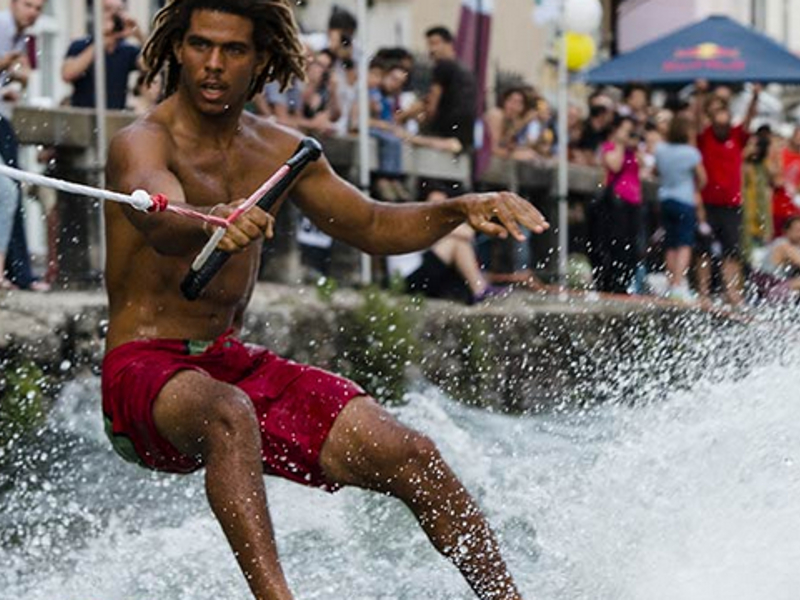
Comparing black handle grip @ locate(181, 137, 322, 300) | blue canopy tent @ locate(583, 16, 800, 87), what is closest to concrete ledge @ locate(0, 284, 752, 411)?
black handle grip @ locate(181, 137, 322, 300)

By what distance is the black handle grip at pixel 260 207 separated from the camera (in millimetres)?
5996

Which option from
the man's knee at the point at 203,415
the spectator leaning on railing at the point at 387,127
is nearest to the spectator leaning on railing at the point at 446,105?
the spectator leaning on railing at the point at 387,127

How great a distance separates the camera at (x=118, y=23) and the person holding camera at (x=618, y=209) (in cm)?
477

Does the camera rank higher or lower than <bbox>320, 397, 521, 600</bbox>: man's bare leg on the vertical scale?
higher

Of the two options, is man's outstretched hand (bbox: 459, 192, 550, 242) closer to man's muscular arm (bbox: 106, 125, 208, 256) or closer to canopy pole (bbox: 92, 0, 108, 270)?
man's muscular arm (bbox: 106, 125, 208, 256)

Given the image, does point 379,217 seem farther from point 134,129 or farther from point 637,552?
point 637,552

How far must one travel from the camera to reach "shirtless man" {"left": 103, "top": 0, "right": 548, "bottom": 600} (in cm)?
637

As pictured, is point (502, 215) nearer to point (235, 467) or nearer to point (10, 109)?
point (235, 467)

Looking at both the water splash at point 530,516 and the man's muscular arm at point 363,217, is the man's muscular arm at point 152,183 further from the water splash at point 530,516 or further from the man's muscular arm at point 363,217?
the water splash at point 530,516

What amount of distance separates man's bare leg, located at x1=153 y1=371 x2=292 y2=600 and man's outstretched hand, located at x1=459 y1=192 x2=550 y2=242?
80 cm

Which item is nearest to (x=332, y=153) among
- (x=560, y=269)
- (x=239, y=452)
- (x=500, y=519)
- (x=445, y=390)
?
(x=445, y=390)

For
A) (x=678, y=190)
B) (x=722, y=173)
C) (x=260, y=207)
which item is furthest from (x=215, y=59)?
(x=722, y=173)

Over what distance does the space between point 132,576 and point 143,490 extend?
5.27 feet

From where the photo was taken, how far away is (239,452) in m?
6.21
